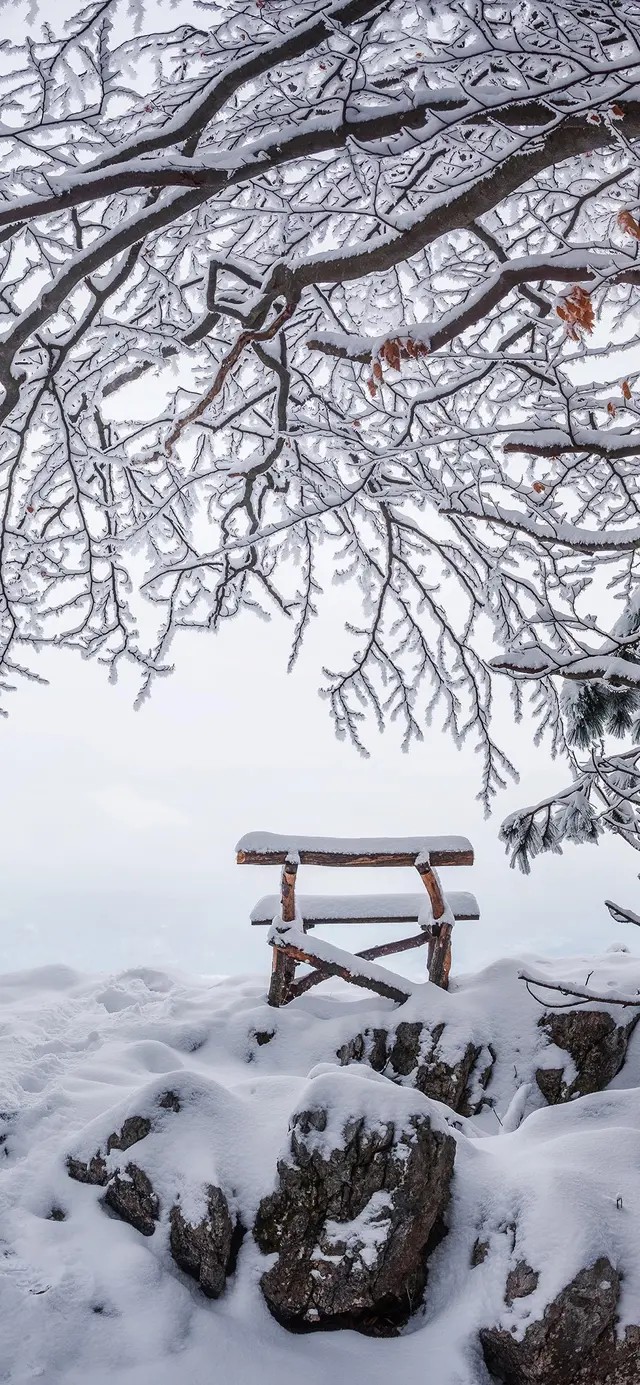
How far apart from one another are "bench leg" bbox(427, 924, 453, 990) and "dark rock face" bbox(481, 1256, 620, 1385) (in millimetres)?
3380

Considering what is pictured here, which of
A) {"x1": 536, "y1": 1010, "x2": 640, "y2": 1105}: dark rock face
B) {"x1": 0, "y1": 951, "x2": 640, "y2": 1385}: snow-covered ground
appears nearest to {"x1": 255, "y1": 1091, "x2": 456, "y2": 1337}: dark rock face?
{"x1": 0, "y1": 951, "x2": 640, "y2": 1385}: snow-covered ground

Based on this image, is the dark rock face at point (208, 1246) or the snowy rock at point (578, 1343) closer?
the snowy rock at point (578, 1343)

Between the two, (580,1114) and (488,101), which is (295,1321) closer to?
(580,1114)

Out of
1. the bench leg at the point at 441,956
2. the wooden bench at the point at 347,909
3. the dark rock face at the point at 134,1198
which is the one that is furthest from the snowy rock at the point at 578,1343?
the bench leg at the point at 441,956

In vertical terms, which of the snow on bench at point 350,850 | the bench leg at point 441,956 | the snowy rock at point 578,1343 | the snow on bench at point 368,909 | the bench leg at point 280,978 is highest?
the snow on bench at point 350,850

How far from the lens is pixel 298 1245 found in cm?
381

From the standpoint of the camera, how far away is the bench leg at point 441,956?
6.75 m

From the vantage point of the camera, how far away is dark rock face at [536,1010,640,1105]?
224 inches

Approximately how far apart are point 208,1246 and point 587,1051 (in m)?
3.34

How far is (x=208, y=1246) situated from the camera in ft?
12.4

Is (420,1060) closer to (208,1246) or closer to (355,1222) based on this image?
(355,1222)

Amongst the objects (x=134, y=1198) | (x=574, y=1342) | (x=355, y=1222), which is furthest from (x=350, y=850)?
(x=574, y=1342)

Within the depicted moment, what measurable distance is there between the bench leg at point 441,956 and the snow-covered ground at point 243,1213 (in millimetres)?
918

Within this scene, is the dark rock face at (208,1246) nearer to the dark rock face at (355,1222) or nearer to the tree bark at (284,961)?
the dark rock face at (355,1222)
